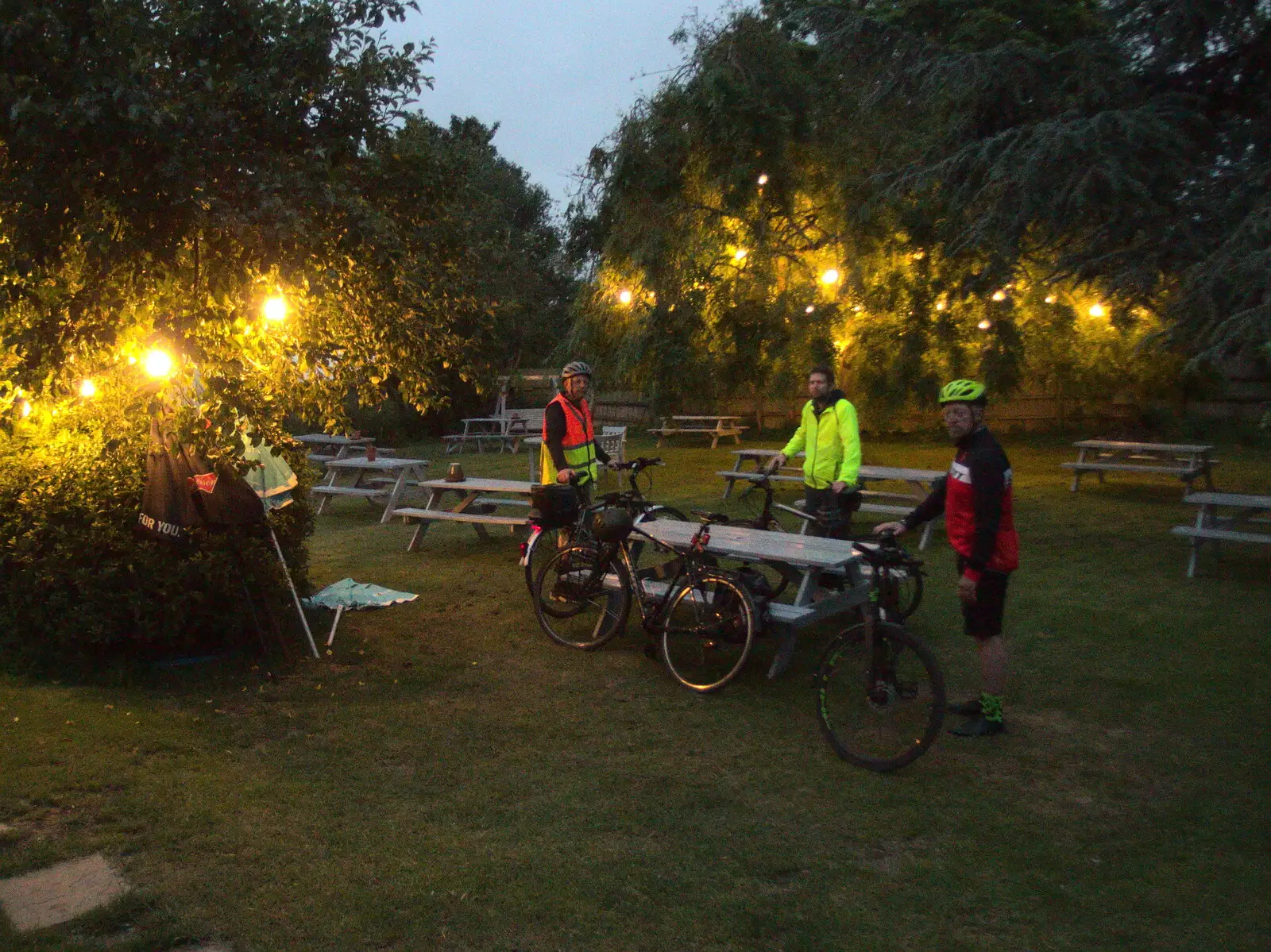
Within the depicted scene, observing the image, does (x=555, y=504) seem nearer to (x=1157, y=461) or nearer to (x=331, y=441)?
(x=331, y=441)

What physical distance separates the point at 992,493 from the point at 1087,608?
130 inches

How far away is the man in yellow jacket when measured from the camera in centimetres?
732

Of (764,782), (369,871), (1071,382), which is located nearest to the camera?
(369,871)

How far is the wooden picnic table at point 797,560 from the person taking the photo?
227 inches

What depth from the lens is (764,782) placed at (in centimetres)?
452

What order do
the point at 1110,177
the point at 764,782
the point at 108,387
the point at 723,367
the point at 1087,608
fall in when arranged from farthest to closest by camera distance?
the point at 723,367, the point at 1110,177, the point at 1087,608, the point at 108,387, the point at 764,782

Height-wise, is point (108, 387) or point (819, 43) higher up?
point (819, 43)

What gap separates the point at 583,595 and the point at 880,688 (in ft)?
8.04

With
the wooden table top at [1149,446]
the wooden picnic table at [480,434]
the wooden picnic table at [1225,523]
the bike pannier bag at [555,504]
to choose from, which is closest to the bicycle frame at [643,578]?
the bike pannier bag at [555,504]

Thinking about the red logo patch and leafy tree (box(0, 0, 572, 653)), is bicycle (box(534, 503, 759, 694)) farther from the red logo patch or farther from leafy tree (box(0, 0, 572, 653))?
the red logo patch

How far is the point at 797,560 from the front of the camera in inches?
230

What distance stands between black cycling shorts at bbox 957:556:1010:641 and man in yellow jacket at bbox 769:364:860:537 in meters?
2.38

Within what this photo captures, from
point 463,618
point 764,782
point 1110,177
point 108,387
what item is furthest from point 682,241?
point 764,782

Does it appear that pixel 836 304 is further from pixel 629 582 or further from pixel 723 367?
pixel 629 582
